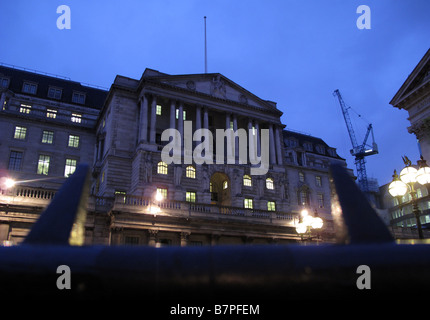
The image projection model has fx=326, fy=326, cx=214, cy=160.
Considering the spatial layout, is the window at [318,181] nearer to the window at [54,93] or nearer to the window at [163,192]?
the window at [163,192]

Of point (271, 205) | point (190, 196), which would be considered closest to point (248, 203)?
point (271, 205)

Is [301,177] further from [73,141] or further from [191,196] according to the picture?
[73,141]

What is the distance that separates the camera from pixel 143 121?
136 ft

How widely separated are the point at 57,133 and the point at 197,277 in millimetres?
49844

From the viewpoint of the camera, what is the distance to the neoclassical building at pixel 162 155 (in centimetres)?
3041

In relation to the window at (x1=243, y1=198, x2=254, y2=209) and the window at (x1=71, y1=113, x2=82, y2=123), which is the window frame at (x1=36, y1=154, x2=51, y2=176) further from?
the window at (x1=243, y1=198, x2=254, y2=209)

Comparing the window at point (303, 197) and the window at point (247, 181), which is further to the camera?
the window at point (303, 197)

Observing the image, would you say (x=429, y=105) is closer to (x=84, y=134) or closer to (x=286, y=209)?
(x=286, y=209)

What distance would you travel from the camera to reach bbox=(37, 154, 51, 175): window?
4396 centimetres

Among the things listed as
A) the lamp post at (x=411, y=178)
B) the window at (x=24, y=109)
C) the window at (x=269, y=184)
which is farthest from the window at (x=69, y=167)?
the lamp post at (x=411, y=178)

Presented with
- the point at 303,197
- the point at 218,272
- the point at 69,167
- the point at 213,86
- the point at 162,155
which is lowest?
the point at 218,272

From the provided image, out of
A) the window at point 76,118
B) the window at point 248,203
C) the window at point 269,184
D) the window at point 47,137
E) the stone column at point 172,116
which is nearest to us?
the window at point 248,203

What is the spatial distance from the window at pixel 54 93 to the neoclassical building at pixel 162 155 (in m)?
0.16

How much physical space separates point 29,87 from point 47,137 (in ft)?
45.5
